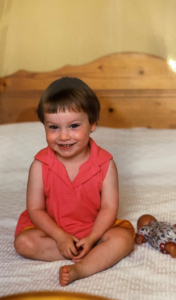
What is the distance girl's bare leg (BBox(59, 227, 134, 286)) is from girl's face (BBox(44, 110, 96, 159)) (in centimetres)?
22

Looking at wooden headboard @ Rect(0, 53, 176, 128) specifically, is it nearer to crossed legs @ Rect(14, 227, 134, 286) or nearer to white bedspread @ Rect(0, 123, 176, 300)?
white bedspread @ Rect(0, 123, 176, 300)

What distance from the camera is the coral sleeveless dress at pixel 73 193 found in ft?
2.98

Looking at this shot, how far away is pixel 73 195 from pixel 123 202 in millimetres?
314

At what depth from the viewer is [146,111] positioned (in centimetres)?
131

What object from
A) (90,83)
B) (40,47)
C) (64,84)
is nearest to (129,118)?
(90,83)

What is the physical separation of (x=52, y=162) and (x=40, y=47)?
1.47 ft

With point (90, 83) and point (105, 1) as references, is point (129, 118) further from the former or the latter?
point (105, 1)

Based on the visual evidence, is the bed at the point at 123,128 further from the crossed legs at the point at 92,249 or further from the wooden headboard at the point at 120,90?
the crossed legs at the point at 92,249

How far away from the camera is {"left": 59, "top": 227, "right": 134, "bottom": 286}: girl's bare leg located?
73cm

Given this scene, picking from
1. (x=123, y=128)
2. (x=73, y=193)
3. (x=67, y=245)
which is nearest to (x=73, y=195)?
(x=73, y=193)

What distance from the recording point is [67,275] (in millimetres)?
717

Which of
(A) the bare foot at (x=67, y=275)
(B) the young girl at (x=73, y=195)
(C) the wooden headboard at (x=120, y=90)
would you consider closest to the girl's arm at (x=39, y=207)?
(B) the young girl at (x=73, y=195)

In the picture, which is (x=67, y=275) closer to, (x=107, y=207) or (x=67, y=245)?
(x=67, y=245)

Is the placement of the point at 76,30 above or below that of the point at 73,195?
above
